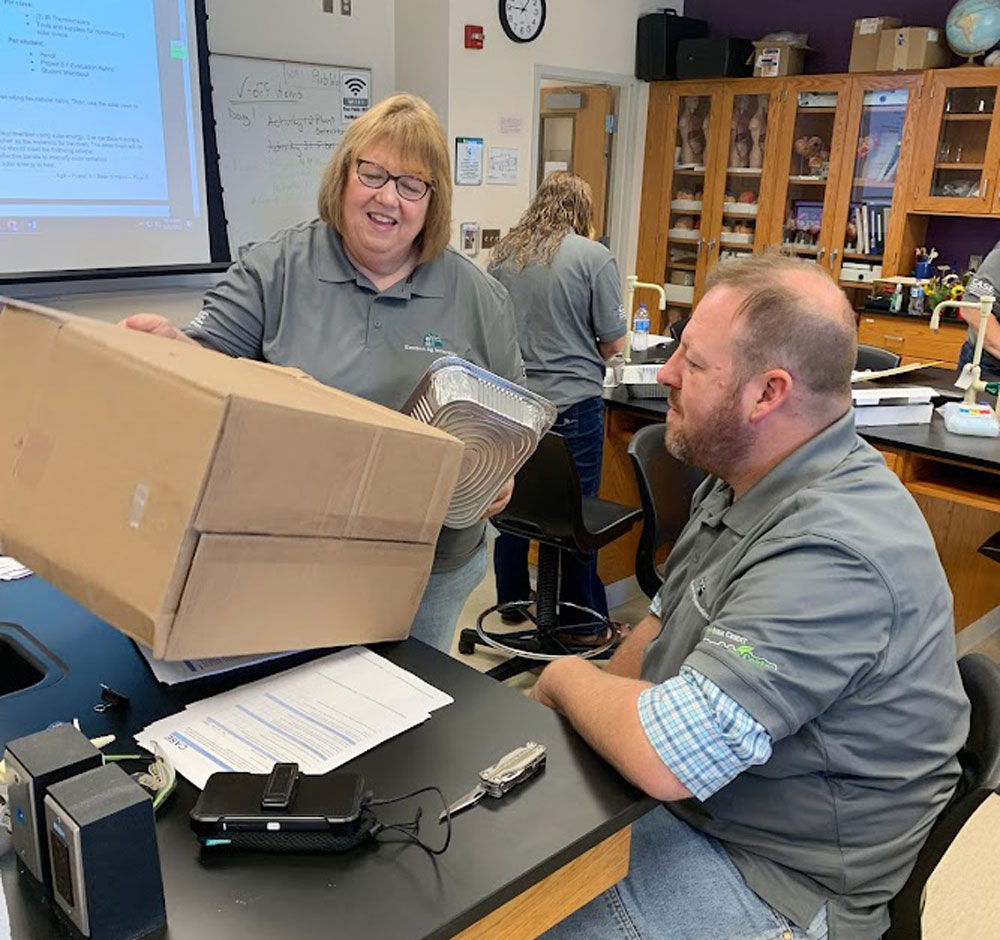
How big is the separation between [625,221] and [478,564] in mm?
4642

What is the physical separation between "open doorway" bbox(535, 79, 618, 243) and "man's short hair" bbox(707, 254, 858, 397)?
15.3ft

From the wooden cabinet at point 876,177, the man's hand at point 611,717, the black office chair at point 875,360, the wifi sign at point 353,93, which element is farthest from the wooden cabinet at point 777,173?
the man's hand at point 611,717

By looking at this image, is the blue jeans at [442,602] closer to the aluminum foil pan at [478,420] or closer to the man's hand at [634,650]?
the aluminum foil pan at [478,420]

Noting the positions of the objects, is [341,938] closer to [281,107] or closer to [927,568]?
[927,568]

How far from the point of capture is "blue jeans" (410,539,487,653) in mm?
1691

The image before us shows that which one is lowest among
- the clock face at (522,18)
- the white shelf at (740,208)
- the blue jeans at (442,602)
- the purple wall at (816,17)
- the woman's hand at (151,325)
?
the blue jeans at (442,602)

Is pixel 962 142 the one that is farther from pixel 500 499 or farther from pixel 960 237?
pixel 500 499

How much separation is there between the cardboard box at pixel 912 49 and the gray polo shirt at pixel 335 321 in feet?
13.9

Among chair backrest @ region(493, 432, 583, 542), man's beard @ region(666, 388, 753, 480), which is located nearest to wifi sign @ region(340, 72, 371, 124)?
chair backrest @ region(493, 432, 583, 542)

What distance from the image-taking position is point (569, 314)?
3.07 meters

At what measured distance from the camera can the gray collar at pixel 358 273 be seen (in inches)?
66.3

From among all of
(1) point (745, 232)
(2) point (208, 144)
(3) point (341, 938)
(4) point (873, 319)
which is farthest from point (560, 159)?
(3) point (341, 938)

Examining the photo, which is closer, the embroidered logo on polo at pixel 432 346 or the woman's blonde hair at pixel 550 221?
the embroidered logo on polo at pixel 432 346

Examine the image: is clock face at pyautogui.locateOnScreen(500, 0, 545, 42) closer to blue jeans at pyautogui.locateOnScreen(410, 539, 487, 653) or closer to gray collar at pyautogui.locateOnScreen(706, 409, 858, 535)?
blue jeans at pyautogui.locateOnScreen(410, 539, 487, 653)
